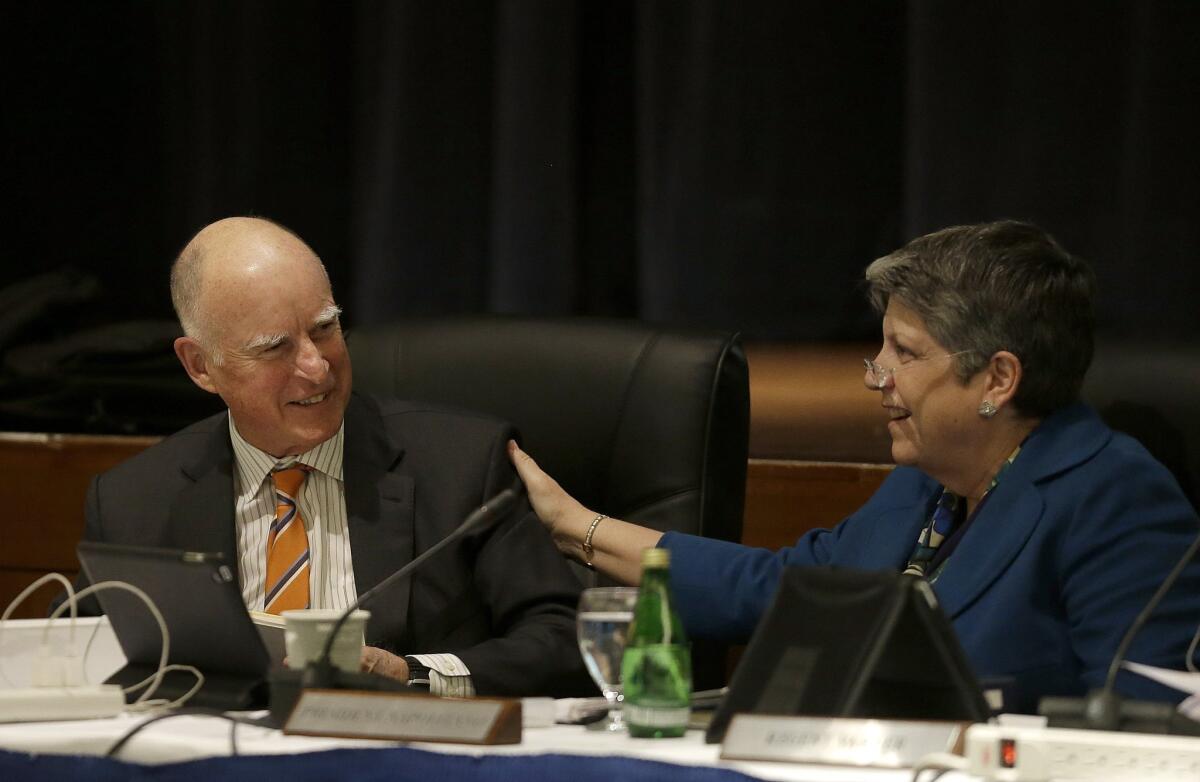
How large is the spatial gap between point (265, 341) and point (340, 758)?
106 centimetres

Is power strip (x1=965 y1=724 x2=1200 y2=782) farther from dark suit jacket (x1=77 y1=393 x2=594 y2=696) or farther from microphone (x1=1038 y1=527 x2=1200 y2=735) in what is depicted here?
dark suit jacket (x1=77 y1=393 x2=594 y2=696)

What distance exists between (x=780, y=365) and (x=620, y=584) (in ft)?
2.76

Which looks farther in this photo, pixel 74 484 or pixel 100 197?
pixel 100 197

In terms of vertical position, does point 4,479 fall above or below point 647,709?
below

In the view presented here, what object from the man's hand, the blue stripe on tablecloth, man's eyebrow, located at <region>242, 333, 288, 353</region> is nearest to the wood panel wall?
man's eyebrow, located at <region>242, 333, 288, 353</region>

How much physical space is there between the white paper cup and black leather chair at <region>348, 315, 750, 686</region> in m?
0.85

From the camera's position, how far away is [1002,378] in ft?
6.79

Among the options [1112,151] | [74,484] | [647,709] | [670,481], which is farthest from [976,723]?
[74,484]

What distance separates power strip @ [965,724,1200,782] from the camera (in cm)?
122

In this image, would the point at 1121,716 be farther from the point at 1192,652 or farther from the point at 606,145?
the point at 606,145

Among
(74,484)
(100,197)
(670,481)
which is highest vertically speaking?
(100,197)

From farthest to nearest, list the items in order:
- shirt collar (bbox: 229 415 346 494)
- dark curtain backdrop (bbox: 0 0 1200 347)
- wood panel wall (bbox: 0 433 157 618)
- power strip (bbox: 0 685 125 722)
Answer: wood panel wall (bbox: 0 433 157 618)
dark curtain backdrop (bbox: 0 0 1200 347)
shirt collar (bbox: 229 415 346 494)
power strip (bbox: 0 685 125 722)

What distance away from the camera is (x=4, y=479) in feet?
10.7

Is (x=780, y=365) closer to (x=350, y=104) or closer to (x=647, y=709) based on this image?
Result: (x=350, y=104)
